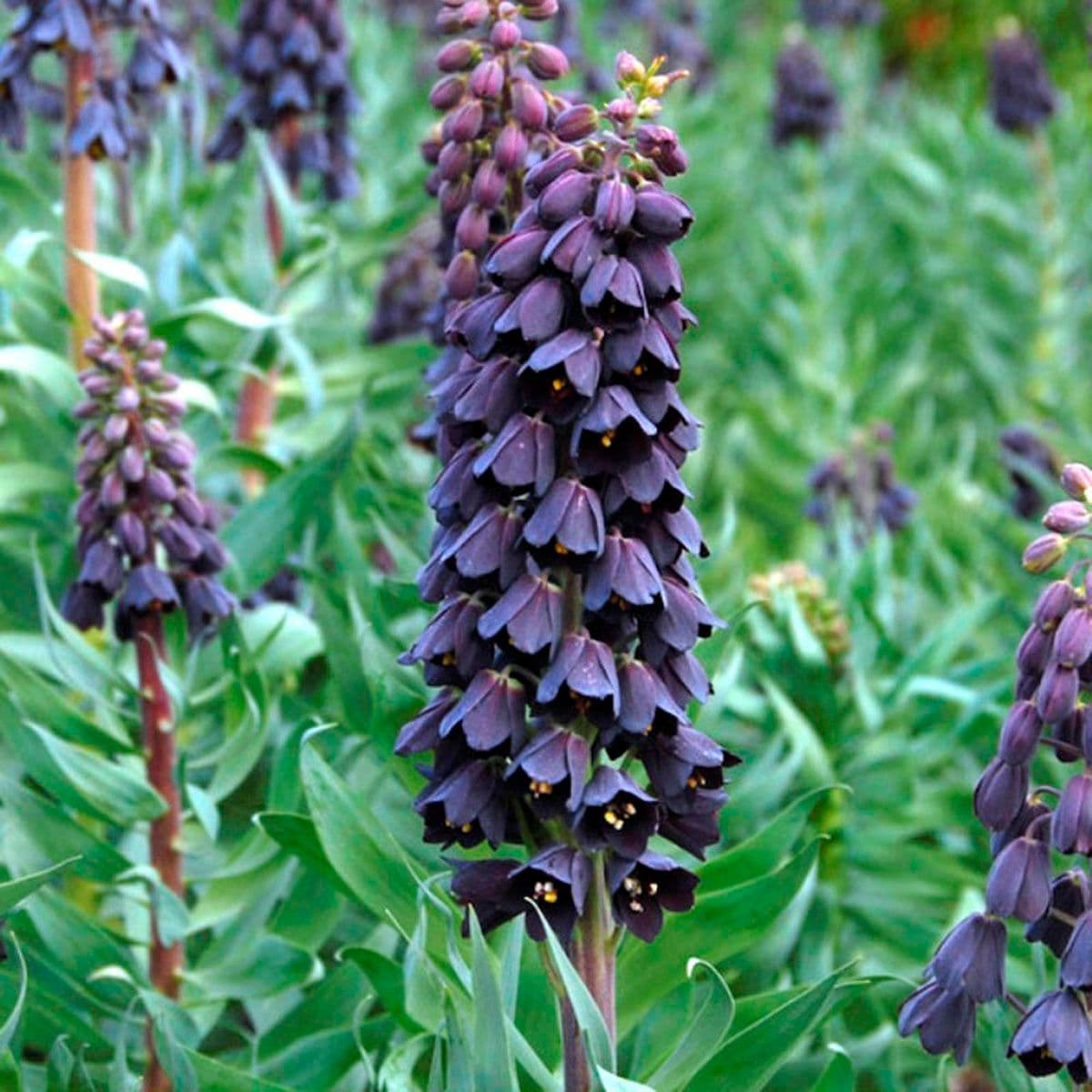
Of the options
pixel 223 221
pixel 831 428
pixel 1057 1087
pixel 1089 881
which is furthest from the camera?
pixel 831 428

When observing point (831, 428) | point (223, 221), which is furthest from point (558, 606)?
point (831, 428)

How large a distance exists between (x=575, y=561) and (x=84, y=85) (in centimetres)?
192

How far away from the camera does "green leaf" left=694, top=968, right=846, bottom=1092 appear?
2096 millimetres

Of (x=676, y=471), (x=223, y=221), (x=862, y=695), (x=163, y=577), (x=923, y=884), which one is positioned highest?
(x=223, y=221)

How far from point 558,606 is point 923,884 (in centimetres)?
181

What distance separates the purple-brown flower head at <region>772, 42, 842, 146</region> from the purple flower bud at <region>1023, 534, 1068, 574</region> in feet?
14.9

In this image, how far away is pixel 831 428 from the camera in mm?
5500

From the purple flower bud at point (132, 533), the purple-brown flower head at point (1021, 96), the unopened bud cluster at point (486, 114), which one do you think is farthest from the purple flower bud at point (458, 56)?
the purple-brown flower head at point (1021, 96)

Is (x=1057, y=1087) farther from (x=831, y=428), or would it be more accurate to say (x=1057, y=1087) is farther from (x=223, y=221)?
(x=831, y=428)

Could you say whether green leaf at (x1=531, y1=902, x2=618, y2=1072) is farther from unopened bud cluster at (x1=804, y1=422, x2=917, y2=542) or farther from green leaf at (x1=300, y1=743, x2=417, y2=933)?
unopened bud cluster at (x1=804, y1=422, x2=917, y2=542)

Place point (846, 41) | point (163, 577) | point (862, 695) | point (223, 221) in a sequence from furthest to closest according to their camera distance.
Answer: point (846, 41)
point (223, 221)
point (862, 695)
point (163, 577)

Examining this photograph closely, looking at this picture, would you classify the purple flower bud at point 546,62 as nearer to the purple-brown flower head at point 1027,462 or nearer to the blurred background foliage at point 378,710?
the blurred background foliage at point 378,710

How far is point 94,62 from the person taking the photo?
3.35m

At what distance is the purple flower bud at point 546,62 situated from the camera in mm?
2504
